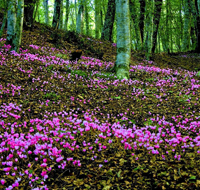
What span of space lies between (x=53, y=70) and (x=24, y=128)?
17.3ft

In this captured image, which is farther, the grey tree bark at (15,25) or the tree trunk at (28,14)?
the tree trunk at (28,14)

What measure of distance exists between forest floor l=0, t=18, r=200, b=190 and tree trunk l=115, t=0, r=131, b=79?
2.17ft

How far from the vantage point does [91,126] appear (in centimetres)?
521

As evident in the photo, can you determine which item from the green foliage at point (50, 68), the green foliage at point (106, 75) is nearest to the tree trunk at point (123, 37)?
the green foliage at point (106, 75)

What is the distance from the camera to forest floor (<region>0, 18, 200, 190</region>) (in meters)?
3.37

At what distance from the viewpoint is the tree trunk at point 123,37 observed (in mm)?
10062

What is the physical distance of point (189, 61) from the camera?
19406 millimetres

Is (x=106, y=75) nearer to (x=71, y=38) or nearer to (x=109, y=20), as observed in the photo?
(x=71, y=38)

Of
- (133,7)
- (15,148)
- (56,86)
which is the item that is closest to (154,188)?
(15,148)

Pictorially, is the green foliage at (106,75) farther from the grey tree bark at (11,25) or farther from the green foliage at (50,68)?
the grey tree bark at (11,25)

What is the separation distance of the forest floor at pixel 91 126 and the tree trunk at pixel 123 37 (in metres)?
0.66

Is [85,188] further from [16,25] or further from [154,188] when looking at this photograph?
[16,25]

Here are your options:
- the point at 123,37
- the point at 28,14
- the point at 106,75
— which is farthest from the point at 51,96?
the point at 28,14

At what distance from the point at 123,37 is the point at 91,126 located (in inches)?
257
